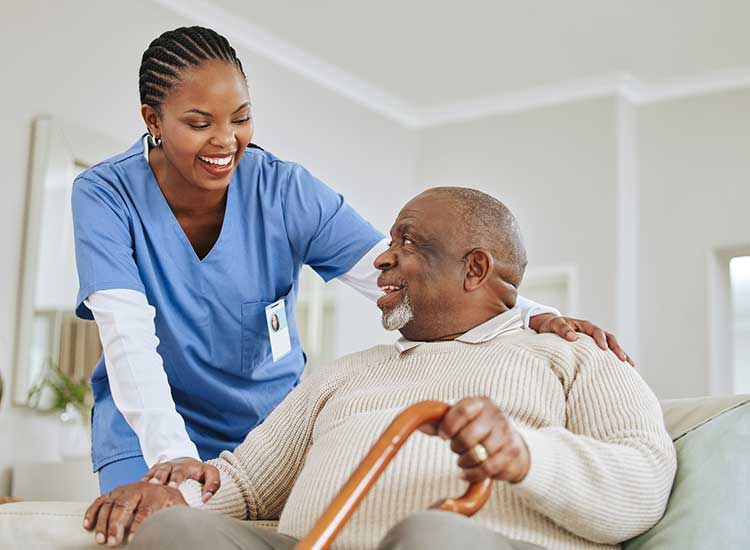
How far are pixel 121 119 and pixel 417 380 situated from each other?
2962 mm

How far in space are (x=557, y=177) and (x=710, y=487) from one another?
4.40 meters

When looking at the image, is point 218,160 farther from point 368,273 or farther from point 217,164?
point 368,273

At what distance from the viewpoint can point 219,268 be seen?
6.49ft

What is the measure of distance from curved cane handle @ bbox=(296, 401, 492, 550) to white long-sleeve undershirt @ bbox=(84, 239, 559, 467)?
24.6 inches

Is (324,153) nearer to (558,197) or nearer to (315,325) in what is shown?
(315,325)

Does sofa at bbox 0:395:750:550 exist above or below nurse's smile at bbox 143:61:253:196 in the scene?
below

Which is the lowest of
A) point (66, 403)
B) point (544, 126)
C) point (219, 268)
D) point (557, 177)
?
point (66, 403)

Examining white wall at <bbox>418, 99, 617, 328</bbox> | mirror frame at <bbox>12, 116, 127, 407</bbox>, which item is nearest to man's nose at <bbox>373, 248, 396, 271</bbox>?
mirror frame at <bbox>12, 116, 127, 407</bbox>

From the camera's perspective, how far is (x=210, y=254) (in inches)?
77.3

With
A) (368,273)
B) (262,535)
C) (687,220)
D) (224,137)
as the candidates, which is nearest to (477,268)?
(368,273)

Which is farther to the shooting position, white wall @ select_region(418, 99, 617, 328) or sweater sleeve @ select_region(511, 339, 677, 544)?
white wall @ select_region(418, 99, 617, 328)

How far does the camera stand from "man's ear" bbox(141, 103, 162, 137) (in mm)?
1877

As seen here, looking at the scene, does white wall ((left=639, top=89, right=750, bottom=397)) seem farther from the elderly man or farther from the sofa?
the sofa

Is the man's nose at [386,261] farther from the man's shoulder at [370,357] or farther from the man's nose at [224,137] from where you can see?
the man's nose at [224,137]
